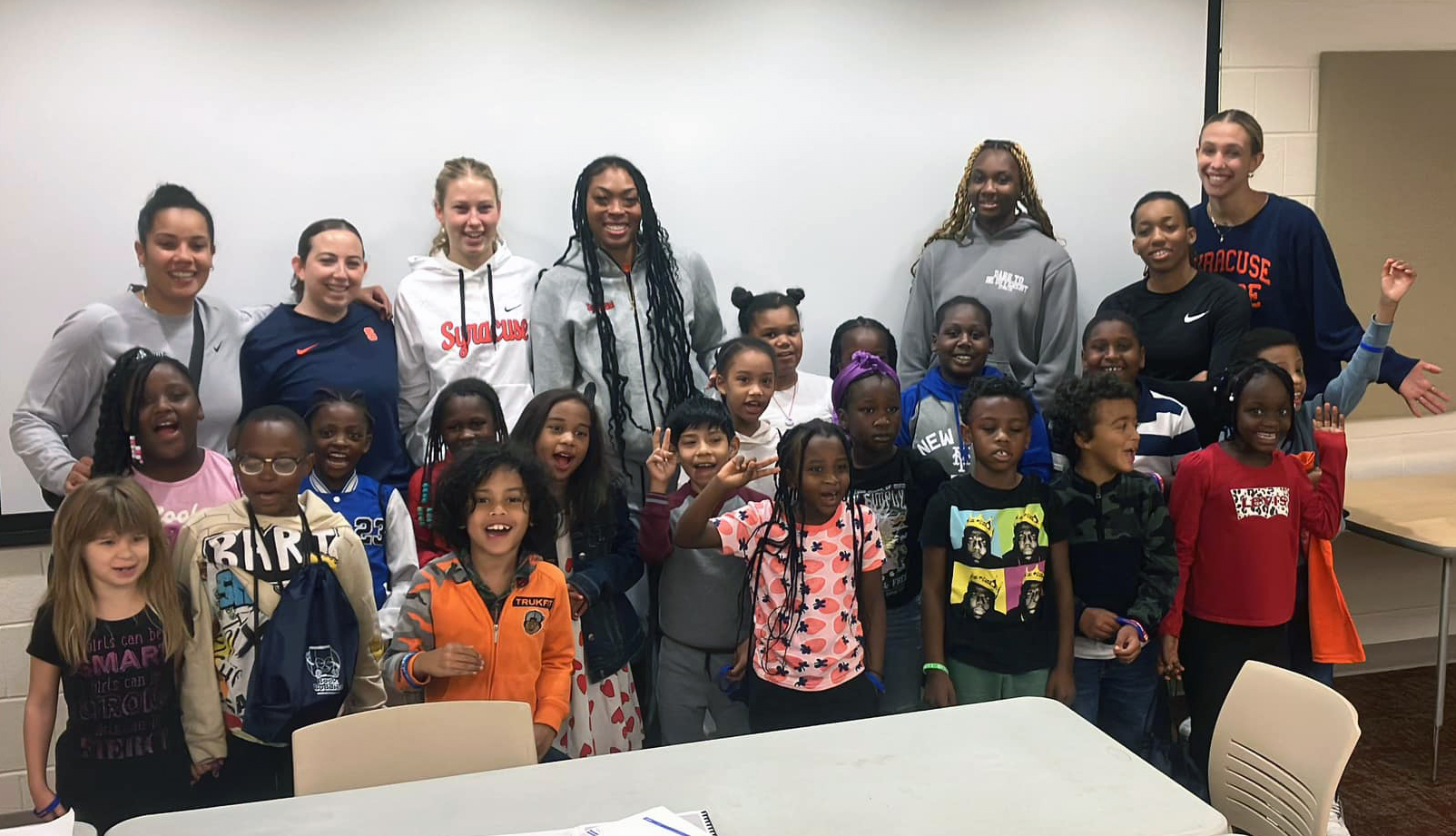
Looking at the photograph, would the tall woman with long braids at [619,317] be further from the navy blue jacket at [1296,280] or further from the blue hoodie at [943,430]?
the navy blue jacket at [1296,280]

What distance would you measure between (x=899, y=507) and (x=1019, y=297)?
37.3 inches

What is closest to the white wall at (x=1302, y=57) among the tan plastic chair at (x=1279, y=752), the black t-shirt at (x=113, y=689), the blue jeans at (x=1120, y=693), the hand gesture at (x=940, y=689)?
the blue jeans at (x=1120, y=693)

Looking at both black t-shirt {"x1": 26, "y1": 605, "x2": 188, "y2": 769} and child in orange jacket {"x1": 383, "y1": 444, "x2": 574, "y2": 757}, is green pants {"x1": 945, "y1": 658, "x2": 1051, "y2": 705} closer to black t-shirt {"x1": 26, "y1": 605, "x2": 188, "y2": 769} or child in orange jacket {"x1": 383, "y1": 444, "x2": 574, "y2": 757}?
child in orange jacket {"x1": 383, "y1": 444, "x2": 574, "y2": 757}

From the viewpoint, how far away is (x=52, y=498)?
10.5ft

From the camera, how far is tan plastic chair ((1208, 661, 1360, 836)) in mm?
2117

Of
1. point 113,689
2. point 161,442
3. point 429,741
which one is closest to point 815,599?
point 429,741

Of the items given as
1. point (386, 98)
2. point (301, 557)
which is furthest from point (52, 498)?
point (386, 98)

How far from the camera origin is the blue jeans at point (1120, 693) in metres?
3.11

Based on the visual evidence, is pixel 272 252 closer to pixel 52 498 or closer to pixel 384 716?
pixel 52 498

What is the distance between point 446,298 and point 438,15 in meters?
0.85

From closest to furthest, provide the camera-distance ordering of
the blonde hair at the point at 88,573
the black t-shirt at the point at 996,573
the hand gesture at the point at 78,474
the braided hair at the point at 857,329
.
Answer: the blonde hair at the point at 88,573, the black t-shirt at the point at 996,573, the hand gesture at the point at 78,474, the braided hair at the point at 857,329

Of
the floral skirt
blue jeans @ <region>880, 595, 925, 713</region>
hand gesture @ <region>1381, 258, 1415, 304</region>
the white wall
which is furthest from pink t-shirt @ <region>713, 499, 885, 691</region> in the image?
the white wall

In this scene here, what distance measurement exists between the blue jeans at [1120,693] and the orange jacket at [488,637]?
56.0 inches

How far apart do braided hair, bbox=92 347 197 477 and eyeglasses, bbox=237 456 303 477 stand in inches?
17.6
